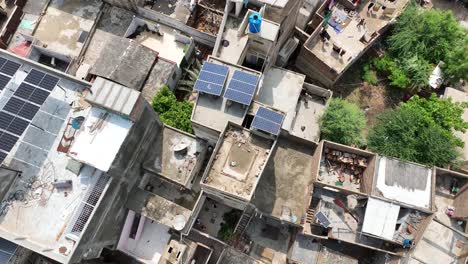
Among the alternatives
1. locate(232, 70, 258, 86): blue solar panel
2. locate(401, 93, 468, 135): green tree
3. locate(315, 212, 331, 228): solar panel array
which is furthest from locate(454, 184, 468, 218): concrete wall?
locate(232, 70, 258, 86): blue solar panel

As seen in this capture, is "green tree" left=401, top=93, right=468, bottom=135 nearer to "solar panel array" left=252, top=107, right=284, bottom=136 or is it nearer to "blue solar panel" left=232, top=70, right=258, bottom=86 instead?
"solar panel array" left=252, top=107, right=284, bottom=136

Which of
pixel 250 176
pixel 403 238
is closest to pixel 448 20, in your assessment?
pixel 403 238

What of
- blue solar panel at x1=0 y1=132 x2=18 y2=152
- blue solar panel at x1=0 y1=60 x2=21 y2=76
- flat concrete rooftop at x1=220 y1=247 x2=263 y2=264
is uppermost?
blue solar panel at x1=0 y1=60 x2=21 y2=76

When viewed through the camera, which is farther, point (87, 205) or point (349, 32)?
point (349, 32)

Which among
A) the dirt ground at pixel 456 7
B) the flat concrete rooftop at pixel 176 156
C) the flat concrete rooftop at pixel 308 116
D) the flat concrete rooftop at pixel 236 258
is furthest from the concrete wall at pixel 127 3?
the dirt ground at pixel 456 7

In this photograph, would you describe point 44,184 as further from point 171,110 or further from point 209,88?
point 209,88

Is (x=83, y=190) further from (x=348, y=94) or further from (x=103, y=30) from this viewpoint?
(x=348, y=94)

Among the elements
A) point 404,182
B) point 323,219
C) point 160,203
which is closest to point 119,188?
point 160,203
